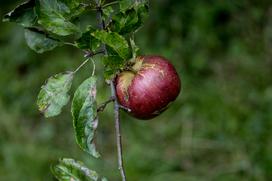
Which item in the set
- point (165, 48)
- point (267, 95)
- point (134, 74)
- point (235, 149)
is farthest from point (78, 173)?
point (165, 48)

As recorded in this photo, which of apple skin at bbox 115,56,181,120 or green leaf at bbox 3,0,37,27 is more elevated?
green leaf at bbox 3,0,37,27

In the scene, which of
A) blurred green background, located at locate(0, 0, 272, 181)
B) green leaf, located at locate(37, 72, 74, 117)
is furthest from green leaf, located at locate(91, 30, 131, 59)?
blurred green background, located at locate(0, 0, 272, 181)

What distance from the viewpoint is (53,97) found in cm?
114

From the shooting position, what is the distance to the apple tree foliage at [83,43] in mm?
1079

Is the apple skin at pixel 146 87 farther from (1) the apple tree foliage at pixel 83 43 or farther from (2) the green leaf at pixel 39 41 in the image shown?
(2) the green leaf at pixel 39 41

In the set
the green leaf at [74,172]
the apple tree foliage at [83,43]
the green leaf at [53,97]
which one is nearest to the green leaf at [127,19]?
the apple tree foliage at [83,43]

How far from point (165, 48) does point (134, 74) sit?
7.51 ft

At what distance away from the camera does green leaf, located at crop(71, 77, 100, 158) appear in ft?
3.56

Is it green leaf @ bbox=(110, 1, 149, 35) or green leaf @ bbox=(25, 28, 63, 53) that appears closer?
green leaf @ bbox=(110, 1, 149, 35)

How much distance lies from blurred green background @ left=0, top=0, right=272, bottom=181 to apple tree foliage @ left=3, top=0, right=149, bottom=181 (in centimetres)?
170

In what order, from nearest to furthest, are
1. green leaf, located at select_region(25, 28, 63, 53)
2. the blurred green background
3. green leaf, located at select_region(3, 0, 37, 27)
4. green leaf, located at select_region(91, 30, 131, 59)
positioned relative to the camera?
green leaf, located at select_region(91, 30, 131, 59) → green leaf, located at select_region(3, 0, 37, 27) → green leaf, located at select_region(25, 28, 63, 53) → the blurred green background

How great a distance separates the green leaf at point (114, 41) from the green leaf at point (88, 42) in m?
0.03

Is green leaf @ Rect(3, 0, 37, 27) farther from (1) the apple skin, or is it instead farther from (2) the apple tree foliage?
(1) the apple skin

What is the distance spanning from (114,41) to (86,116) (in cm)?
14
